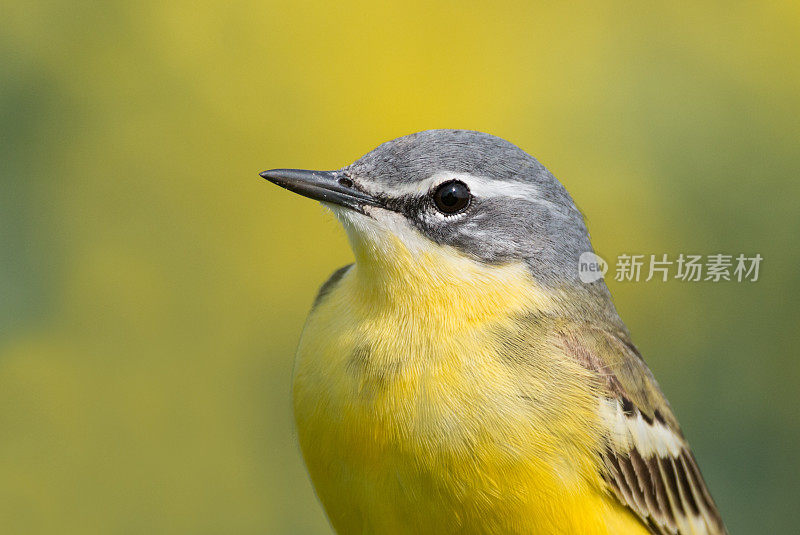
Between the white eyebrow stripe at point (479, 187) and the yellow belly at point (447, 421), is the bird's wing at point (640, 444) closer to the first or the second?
the yellow belly at point (447, 421)

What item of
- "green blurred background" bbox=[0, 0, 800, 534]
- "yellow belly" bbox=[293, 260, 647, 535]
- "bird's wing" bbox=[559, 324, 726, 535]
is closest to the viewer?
"yellow belly" bbox=[293, 260, 647, 535]

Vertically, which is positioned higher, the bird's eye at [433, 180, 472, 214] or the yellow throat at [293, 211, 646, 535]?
the bird's eye at [433, 180, 472, 214]

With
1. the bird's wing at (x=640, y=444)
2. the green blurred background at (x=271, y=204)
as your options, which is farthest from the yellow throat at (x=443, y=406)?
the green blurred background at (x=271, y=204)

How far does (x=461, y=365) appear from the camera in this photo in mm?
3971

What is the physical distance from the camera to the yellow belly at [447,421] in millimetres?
3863

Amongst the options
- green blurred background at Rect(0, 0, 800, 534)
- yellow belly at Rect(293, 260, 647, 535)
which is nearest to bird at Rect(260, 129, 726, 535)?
yellow belly at Rect(293, 260, 647, 535)

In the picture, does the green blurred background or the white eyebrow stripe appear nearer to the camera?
the white eyebrow stripe

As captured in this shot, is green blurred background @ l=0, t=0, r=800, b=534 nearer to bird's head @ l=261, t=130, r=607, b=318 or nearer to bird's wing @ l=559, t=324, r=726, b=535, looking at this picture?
bird's wing @ l=559, t=324, r=726, b=535

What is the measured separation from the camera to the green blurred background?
6.14m

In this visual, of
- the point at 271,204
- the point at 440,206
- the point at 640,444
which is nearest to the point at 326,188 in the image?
the point at 440,206

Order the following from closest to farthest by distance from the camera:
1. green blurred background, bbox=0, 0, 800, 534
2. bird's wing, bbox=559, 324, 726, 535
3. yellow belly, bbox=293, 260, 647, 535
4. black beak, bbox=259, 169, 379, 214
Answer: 1. yellow belly, bbox=293, 260, 647, 535
2. black beak, bbox=259, 169, 379, 214
3. bird's wing, bbox=559, 324, 726, 535
4. green blurred background, bbox=0, 0, 800, 534

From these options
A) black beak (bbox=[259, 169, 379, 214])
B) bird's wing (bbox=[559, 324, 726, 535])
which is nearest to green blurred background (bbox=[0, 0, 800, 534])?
bird's wing (bbox=[559, 324, 726, 535])

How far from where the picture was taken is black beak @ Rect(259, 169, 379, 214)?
406cm

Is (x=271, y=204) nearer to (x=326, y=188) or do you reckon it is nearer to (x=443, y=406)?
(x=326, y=188)
